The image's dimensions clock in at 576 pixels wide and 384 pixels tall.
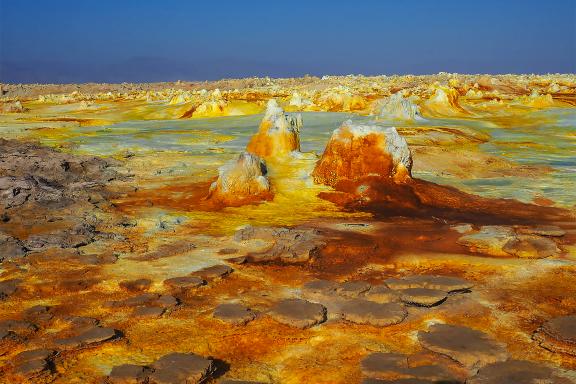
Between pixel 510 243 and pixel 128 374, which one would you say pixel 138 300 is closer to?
pixel 128 374

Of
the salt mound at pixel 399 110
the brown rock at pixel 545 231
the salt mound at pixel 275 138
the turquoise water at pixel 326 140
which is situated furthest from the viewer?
the salt mound at pixel 399 110

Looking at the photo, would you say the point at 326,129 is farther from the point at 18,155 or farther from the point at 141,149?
the point at 18,155

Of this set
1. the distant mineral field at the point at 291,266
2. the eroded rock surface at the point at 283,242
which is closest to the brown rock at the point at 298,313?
the distant mineral field at the point at 291,266

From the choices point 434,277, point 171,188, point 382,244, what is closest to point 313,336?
point 434,277

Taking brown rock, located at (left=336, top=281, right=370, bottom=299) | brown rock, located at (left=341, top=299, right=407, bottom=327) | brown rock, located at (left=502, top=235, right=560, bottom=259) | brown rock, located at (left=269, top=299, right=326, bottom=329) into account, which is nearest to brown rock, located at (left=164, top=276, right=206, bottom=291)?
brown rock, located at (left=269, top=299, right=326, bottom=329)

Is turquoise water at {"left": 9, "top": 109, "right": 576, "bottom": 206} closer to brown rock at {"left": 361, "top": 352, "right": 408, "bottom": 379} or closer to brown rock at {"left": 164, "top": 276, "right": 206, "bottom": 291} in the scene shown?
brown rock at {"left": 164, "top": 276, "right": 206, "bottom": 291}

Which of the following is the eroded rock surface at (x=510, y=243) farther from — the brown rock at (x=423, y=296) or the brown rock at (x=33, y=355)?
the brown rock at (x=33, y=355)

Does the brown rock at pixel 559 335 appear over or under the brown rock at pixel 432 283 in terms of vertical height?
under
